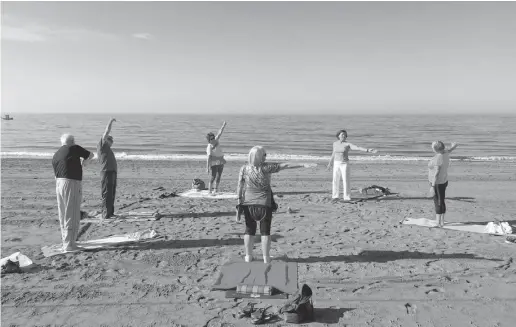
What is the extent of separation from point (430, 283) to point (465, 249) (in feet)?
6.35

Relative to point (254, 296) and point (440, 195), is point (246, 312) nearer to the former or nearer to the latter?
point (254, 296)

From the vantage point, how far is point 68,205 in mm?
6125

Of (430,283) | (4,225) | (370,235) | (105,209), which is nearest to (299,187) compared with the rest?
(370,235)

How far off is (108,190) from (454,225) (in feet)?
26.0

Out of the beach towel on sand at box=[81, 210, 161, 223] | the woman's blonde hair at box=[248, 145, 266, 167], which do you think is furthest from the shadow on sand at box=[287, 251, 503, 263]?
the beach towel on sand at box=[81, 210, 161, 223]

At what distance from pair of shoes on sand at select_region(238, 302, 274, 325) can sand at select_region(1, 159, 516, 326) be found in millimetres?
111

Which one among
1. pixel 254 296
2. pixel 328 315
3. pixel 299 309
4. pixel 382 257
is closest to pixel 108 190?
pixel 254 296

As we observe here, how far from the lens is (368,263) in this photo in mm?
5941

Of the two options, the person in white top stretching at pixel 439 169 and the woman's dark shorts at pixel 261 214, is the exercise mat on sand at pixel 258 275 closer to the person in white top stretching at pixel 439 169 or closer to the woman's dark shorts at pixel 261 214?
the woman's dark shorts at pixel 261 214

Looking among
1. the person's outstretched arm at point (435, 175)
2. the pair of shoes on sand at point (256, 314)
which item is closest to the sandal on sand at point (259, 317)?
the pair of shoes on sand at point (256, 314)

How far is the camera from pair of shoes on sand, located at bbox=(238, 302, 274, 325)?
4.14m

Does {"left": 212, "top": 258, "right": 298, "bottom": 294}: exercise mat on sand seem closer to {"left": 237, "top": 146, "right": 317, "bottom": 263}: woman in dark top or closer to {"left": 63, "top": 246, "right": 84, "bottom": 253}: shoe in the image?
{"left": 237, "top": 146, "right": 317, "bottom": 263}: woman in dark top

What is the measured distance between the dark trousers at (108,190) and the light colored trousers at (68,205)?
1738 mm

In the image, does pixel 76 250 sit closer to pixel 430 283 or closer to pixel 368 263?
pixel 368 263
